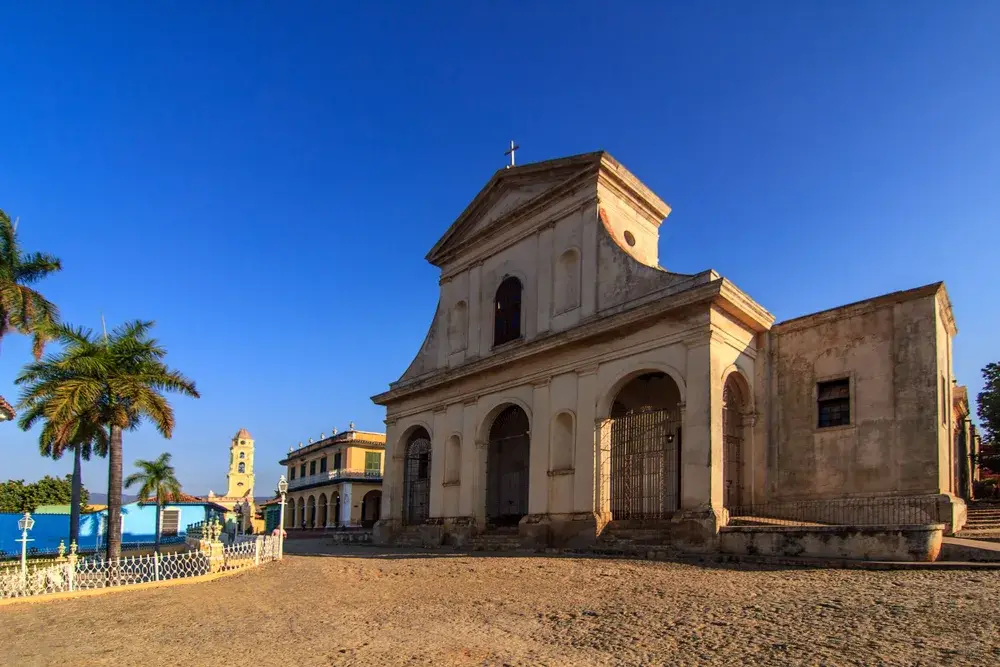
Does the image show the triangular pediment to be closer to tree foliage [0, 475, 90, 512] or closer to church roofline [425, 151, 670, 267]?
church roofline [425, 151, 670, 267]

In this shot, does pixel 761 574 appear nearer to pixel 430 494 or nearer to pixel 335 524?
pixel 430 494

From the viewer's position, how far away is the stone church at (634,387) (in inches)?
592

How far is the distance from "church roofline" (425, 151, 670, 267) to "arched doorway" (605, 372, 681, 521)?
19.8 feet

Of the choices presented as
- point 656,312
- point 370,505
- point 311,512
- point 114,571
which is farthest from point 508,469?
point 311,512

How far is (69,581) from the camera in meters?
13.3

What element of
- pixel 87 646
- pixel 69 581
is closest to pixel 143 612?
pixel 87 646

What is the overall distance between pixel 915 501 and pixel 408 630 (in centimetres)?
1065

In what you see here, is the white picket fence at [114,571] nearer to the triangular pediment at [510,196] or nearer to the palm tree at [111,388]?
the palm tree at [111,388]

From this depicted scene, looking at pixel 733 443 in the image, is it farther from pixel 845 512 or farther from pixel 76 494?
pixel 76 494

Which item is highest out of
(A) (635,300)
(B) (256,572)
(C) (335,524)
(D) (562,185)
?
(D) (562,185)

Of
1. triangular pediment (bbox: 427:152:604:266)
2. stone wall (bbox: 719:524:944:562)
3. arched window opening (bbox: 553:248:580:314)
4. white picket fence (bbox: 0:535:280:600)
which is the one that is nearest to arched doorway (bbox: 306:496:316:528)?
triangular pediment (bbox: 427:152:604:266)

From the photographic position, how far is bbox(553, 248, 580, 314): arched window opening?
64.4 ft

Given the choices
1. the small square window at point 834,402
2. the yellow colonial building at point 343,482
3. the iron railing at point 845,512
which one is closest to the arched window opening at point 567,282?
the small square window at point 834,402

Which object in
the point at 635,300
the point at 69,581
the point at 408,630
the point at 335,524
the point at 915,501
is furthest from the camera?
the point at 335,524
